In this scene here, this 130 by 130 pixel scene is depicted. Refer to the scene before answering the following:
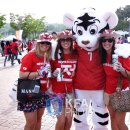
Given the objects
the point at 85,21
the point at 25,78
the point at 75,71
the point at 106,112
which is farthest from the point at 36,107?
the point at 85,21

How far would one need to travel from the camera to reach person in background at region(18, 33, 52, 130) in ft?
13.3

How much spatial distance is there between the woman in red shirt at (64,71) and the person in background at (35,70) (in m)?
0.17

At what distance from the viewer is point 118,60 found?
157 inches

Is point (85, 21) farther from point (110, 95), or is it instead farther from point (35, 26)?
point (35, 26)

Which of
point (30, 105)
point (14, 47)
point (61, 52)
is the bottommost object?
point (14, 47)

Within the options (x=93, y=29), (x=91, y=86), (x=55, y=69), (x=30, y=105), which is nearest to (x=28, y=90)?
(x=30, y=105)

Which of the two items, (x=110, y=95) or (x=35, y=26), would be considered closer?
(x=110, y=95)

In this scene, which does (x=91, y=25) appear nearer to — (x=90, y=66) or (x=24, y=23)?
(x=90, y=66)

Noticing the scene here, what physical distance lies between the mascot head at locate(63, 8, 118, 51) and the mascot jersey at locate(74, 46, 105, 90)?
0.45 ft

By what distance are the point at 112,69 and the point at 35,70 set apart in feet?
3.57

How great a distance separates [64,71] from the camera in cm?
427

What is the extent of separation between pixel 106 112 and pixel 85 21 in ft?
4.82

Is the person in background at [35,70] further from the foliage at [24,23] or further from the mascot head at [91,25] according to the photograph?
the foliage at [24,23]

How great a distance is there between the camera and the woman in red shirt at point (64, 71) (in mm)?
4242
